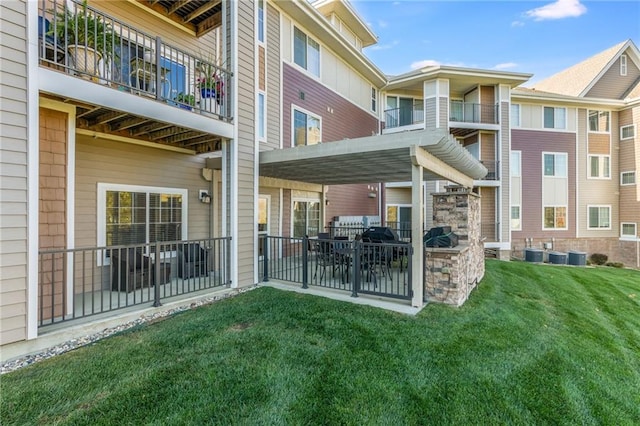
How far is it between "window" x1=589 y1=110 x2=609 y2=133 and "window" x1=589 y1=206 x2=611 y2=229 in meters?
4.73

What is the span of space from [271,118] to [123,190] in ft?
15.3

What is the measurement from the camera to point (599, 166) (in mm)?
17766

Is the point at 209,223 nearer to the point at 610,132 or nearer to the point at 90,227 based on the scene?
the point at 90,227

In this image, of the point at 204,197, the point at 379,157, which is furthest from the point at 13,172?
the point at 379,157

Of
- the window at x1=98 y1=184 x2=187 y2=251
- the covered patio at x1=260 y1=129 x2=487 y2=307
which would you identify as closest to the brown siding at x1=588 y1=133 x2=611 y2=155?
the covered patio at x1=260 y1=129 x2=487 y2=307

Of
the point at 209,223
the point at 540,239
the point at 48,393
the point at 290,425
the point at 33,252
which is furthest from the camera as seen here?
the point at 540,239

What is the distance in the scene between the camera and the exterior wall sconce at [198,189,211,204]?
773 centimetres

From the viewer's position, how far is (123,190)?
6.23 m

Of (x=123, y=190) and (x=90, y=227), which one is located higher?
(x=123, y=190)

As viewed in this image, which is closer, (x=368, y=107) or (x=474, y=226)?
(x=474, y=226)

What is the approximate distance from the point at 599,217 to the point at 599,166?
3.10 metres

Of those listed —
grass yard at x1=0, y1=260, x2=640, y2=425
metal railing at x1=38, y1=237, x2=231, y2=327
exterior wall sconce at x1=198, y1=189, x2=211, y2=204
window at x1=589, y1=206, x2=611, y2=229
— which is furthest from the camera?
window at x1=589, y1=206, x2=611, y2=229

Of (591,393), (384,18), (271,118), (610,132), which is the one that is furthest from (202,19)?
(610,132)

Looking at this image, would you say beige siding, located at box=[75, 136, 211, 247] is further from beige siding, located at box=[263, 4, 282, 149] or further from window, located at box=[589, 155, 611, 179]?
window, located at box=[589, 155, 611, 179]
